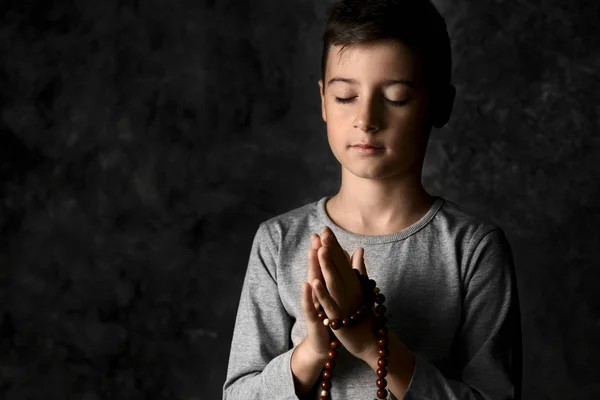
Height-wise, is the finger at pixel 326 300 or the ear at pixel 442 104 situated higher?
the ear at pixel 442 104

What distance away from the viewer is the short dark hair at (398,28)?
1162 mm

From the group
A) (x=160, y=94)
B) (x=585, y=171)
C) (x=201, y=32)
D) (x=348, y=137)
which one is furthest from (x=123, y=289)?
(x=585, y=171)

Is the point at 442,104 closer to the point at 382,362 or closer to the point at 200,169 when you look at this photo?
the point at 382,362

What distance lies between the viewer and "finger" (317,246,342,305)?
3.41ft

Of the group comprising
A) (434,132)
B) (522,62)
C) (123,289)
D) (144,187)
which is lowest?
(123,289)

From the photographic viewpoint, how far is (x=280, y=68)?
70.9 inches

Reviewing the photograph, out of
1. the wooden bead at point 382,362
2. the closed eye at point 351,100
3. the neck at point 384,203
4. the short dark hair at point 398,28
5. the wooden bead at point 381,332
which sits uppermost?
the short dark hair at point 398,28

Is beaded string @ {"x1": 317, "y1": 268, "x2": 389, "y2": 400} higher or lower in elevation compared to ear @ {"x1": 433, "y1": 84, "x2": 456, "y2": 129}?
lower

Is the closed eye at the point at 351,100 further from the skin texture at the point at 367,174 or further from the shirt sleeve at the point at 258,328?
the shirt sleeve at the point at 258,328

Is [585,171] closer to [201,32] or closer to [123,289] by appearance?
[201,32]

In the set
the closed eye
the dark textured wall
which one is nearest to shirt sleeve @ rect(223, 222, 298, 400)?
the closed eye

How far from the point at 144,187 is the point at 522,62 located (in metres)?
0.75

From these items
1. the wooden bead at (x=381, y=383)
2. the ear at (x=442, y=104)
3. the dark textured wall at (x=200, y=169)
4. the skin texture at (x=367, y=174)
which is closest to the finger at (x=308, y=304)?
the skin texture at (x=367, y=174)

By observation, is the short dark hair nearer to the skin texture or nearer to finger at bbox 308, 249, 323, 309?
the skin texture
